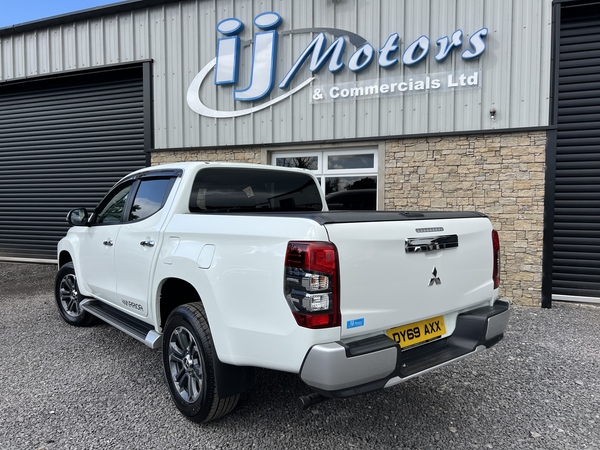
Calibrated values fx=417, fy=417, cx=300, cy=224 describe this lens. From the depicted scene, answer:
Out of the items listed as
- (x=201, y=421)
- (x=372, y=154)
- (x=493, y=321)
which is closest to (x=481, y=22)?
(x=372, y=154)

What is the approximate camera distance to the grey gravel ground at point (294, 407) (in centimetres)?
267

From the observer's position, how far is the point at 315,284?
2092 millimetres

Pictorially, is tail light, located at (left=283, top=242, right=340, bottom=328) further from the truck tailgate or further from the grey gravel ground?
the grey gravel ground

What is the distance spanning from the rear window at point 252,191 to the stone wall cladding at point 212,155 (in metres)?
3.84

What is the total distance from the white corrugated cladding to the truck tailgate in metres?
4.35

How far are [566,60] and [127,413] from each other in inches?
293

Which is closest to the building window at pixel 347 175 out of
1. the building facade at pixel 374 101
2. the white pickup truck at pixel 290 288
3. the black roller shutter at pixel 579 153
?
the building facade at pixel 374 101

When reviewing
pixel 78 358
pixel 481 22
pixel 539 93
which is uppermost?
pixel 481 22

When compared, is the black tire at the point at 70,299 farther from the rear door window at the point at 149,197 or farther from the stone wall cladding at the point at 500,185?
the stone wall cladding at the point at 500,185

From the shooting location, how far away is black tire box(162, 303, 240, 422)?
259cm

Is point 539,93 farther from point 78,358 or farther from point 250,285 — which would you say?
point 78,358

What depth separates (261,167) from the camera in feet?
12.2

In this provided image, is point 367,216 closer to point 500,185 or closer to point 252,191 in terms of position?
point 252,191

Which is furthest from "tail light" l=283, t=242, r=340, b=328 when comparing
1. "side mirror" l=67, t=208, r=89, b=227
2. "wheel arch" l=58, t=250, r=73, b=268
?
"wheel arch" l=58, t=250, r=73, b=268
